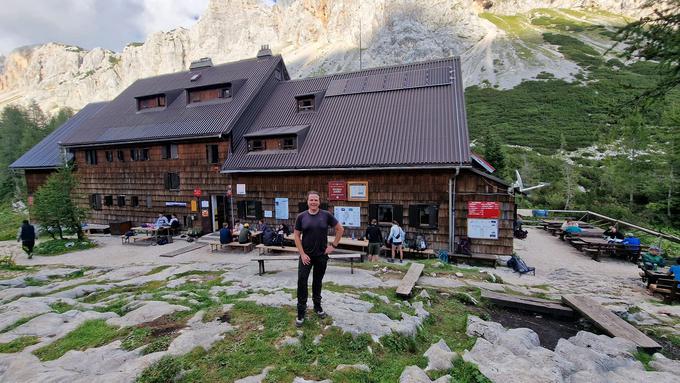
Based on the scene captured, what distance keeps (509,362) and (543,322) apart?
A: 3267 mm

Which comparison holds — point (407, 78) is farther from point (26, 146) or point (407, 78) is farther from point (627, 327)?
point (26, 146)

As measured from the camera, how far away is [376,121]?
665 inches

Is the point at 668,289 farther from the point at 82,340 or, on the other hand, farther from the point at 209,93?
the point at 209,93

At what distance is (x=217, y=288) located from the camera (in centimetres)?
817

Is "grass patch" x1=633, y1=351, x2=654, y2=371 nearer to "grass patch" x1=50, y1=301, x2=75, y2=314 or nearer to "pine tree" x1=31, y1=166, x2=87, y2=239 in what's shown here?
"grass patch" x1=50, y1=301, x2=75, y2=314

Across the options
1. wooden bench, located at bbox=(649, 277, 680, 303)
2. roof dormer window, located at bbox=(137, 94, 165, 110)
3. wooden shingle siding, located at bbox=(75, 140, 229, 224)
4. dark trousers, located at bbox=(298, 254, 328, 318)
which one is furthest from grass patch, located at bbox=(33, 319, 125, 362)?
roof dormer window, located at bbox=(137, 94, 165, 110)

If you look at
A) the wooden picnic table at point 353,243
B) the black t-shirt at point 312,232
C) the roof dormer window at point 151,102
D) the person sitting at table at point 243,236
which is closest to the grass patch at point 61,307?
the black t-shirt at point 312,232

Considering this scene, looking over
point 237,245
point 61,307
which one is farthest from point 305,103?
point 61,307

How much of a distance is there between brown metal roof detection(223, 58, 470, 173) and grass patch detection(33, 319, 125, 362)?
35.9ft

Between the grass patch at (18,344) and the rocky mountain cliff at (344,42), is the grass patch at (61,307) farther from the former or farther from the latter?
the rocky mountain cliff at (344,42)

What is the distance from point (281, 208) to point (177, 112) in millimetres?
11432

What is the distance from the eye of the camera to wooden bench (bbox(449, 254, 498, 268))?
512 inches

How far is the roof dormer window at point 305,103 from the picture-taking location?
19.3 metres

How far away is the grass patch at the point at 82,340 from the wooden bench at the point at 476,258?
1219 centimetres
